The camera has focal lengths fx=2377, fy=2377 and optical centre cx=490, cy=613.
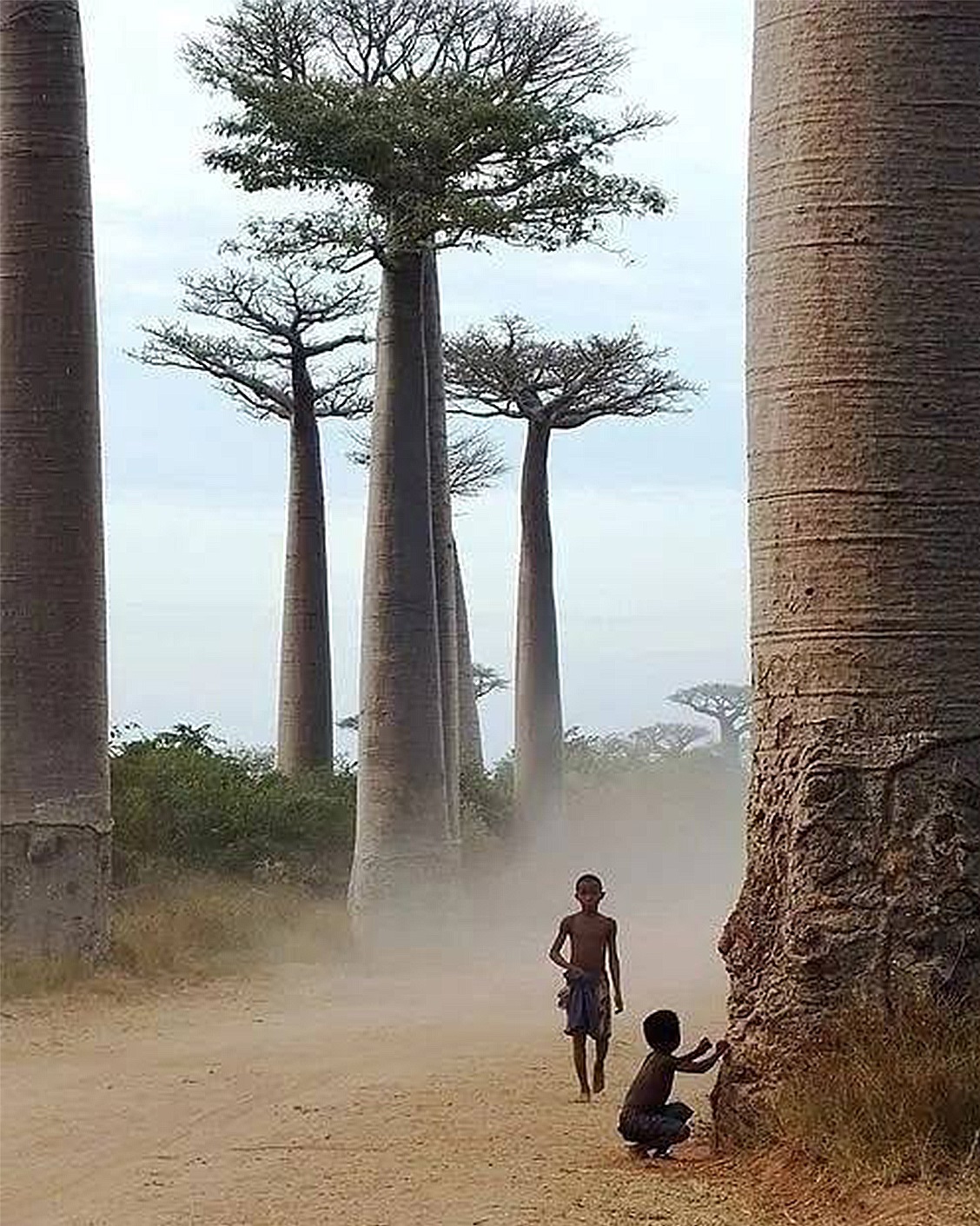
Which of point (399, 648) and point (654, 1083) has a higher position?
point (399, 648)

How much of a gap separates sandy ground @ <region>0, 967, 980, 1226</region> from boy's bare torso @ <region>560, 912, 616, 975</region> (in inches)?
19.0

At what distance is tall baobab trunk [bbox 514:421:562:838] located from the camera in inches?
1103

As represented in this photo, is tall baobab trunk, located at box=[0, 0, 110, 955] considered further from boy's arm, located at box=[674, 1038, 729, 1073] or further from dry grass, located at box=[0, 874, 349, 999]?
boy's arm, located at box=[674, 1038, 729, 1073]

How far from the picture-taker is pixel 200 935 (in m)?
14.7

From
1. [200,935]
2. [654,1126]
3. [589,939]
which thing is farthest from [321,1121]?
[200,935]

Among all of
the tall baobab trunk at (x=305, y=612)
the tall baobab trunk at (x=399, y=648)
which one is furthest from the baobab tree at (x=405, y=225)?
the tall baobab trunk at (x=305, y=612)

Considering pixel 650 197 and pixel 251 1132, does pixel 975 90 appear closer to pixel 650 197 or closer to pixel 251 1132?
pixel 251 1132

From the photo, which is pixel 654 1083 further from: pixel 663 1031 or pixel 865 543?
pixel 865 543

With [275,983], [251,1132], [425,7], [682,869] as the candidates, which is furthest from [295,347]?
[251,1132]

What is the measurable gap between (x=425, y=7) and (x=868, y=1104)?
53.1ft

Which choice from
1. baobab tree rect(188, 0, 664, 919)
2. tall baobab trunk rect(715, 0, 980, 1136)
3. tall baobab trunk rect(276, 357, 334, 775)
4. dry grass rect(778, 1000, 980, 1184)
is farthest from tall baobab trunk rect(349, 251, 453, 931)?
dry grass rect(778, 1000, 980, 1184)

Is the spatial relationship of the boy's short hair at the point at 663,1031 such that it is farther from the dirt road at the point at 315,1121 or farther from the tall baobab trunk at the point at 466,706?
the tall baobab trunk at the point at 466,706

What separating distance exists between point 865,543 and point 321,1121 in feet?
9.98

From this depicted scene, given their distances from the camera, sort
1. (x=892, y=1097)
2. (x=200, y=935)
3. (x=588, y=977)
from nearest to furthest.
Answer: (x=892, y=1097) → (x=588, y=977) → (x=200, y=935)
